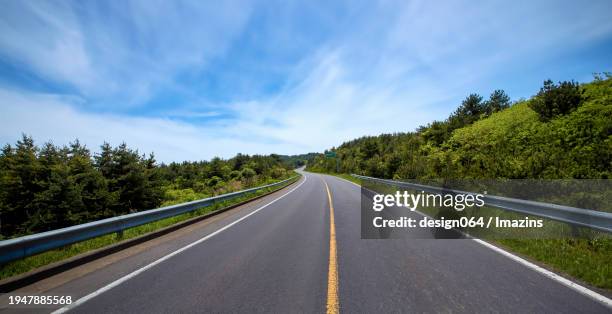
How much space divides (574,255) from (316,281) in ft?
16.0

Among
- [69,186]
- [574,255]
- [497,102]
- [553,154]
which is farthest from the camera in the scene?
[497,102]

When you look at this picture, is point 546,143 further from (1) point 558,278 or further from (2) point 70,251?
(2) point 70,251

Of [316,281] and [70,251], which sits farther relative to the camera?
[70,251]

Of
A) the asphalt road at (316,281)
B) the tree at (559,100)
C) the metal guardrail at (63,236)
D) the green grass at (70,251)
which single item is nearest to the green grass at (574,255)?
the asphalt road at (316,281)

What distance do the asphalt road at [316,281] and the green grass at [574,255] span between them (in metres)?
0.54

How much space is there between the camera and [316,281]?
405cm

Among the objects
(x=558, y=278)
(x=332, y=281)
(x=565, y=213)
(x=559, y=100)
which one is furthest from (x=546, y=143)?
(x=332, y=281)

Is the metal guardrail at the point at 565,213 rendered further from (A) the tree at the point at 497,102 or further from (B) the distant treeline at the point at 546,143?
(A) the tree at the point at 497,102

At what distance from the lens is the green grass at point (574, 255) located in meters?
3.89

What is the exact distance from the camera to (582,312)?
2965 mm

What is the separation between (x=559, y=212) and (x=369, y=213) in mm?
6352

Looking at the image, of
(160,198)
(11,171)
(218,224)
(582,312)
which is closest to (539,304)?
(582,312)

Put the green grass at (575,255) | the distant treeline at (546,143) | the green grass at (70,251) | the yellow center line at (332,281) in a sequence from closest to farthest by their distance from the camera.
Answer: the yellow center line at (332,281)
the green grass at (575,255)
the green grass at (70,251)
the distant treeline at (546,143)

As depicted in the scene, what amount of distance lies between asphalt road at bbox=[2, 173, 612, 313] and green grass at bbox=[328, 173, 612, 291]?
0.54 m
